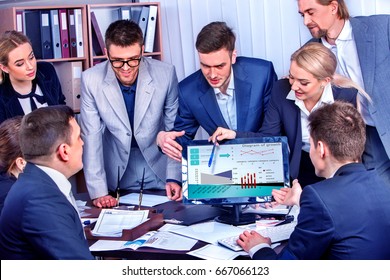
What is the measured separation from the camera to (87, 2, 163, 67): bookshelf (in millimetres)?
4309

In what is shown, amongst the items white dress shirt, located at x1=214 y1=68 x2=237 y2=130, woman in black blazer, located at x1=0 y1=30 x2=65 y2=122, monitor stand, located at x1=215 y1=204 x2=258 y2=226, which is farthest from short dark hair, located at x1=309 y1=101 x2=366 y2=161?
Answer: woman in black blazer, located at x1=0 y1=30 x2=65 y2=122

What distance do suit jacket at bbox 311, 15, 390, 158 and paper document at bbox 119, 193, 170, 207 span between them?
1073 mm

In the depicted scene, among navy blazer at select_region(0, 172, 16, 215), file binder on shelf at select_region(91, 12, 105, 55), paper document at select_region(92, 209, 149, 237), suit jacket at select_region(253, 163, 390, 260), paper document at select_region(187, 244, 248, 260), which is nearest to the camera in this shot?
suit jacket at select_region(253, 163, 390, 260)

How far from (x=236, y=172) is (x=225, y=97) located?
65cm

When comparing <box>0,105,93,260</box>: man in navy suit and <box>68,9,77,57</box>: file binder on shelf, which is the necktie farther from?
<box>0,105,93,260</box>: man in navy suit

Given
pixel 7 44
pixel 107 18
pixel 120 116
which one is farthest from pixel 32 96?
pixel 107 18

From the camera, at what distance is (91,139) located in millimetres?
3299

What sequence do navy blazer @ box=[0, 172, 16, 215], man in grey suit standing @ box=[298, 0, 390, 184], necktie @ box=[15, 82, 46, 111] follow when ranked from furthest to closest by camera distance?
necktie @ box=[15, 82, 46, 111]
man in grey suit standing @ box=[298, 0, 390, 184]
navy blazer @ box=[0, 172, 16, 215]

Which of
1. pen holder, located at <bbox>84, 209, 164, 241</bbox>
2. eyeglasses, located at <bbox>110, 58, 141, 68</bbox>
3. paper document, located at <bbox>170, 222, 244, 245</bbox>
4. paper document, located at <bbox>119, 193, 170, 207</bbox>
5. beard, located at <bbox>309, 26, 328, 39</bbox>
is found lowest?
paper document, located at <bbox>170, 222, 244, 245</bbox>

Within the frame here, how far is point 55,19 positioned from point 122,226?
1999 millimetres

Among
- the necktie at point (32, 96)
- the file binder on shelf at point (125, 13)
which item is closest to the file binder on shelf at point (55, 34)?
the file binder on shelf at point (125, 13)

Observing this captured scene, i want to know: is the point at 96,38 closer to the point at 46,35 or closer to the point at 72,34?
the point at 72,34

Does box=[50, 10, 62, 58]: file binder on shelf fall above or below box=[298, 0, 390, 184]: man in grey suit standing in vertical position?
above
